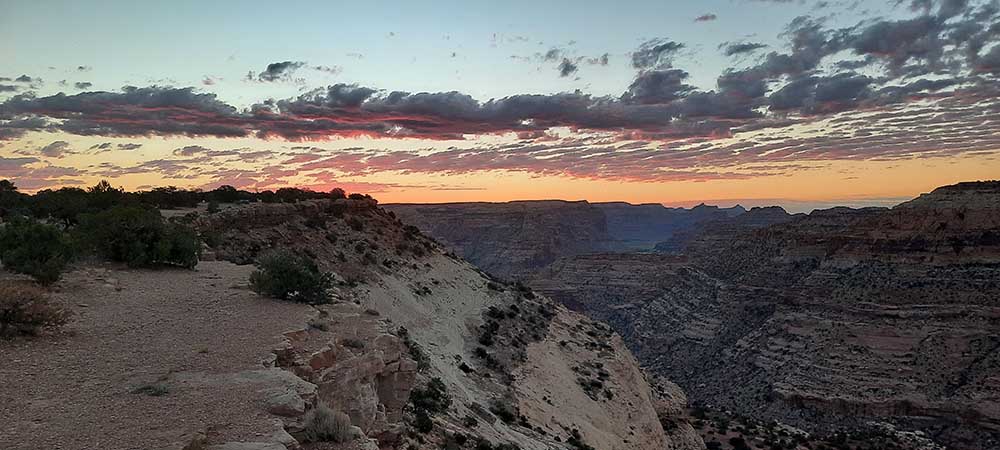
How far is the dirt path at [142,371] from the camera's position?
18.5 ft

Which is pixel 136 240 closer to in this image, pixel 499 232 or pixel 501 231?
pixel 499 232

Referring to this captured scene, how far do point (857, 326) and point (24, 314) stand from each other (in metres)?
48.2

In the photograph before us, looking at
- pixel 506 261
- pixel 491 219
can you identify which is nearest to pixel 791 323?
pixel 506 261

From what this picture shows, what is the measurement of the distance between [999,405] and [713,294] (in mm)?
27572

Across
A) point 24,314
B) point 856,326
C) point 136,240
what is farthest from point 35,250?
point 856,326

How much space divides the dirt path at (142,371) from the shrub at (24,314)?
196mm

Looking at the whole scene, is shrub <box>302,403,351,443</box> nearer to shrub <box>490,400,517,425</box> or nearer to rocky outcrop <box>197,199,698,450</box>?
rocky outcrop <box>197,199,698,450</box>

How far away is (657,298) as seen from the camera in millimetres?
68562

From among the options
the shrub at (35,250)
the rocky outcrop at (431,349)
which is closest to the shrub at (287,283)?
the rocky outcrop at (431,349)

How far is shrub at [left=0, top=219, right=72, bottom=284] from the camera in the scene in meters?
10.1

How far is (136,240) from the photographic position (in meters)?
13.6

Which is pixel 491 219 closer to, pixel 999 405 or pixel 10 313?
pixel 999 405

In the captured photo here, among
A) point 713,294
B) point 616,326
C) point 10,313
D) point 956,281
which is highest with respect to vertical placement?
point 10,313

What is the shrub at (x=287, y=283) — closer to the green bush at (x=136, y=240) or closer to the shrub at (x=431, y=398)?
the shrub at (x=431, y=398)
